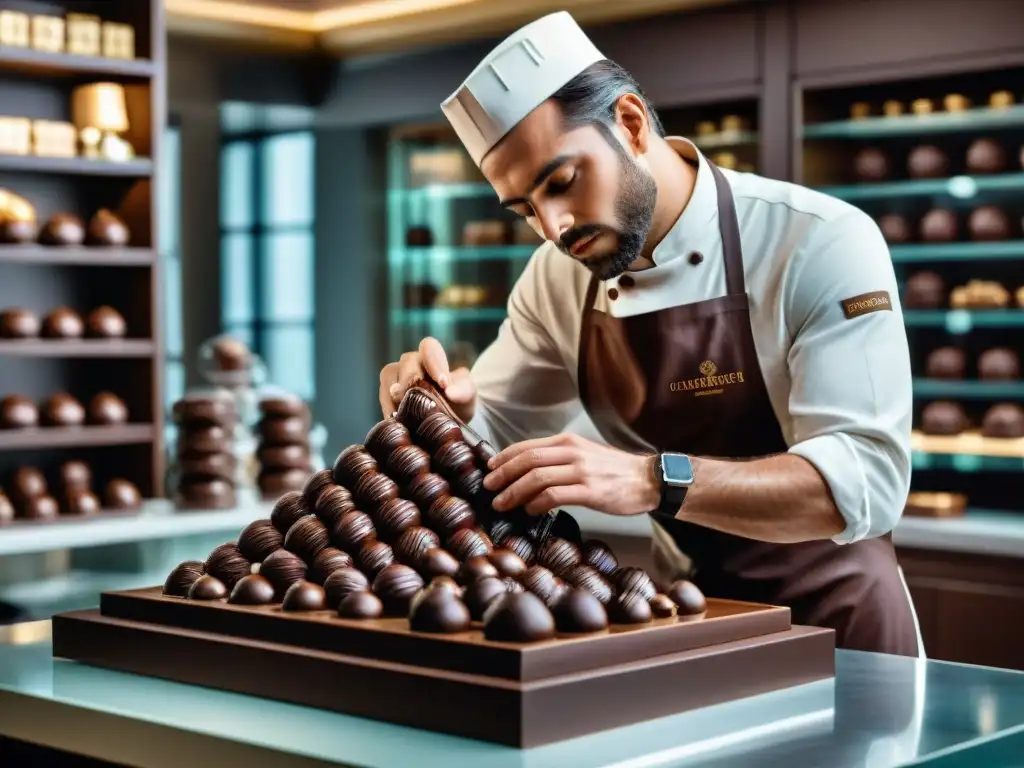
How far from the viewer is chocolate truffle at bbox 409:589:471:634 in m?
1.17

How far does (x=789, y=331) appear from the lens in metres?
1.89

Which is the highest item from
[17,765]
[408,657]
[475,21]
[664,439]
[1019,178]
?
[475,21]

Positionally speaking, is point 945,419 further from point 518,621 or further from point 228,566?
point 518,621

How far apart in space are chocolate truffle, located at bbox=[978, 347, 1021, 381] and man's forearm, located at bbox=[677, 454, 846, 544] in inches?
114

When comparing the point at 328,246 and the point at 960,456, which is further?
the point at 328,246

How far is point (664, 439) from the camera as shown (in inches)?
80.1

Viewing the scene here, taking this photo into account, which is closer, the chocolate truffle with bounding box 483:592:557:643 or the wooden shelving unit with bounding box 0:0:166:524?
the chocolate truffle with bounding box 483:592:557:643

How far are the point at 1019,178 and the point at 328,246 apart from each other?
3.36m

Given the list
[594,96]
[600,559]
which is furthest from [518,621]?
[594,96]

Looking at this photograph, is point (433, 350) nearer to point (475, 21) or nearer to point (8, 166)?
point (8, 166)

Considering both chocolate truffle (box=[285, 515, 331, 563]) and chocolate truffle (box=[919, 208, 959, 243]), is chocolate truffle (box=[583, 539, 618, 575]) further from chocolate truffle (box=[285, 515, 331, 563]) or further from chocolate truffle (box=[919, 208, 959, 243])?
chocolate truffle (box=[919, 208, 959, 243])

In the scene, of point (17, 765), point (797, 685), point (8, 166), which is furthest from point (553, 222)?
point (8, 166)

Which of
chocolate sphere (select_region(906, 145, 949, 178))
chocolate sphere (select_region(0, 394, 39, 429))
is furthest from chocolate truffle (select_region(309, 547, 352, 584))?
chocolate sphere (select_region(906, 145, 949, 178))

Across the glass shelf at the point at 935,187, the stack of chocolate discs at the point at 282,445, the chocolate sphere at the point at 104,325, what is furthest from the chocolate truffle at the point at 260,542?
the glass shelf at the point at 935,187
